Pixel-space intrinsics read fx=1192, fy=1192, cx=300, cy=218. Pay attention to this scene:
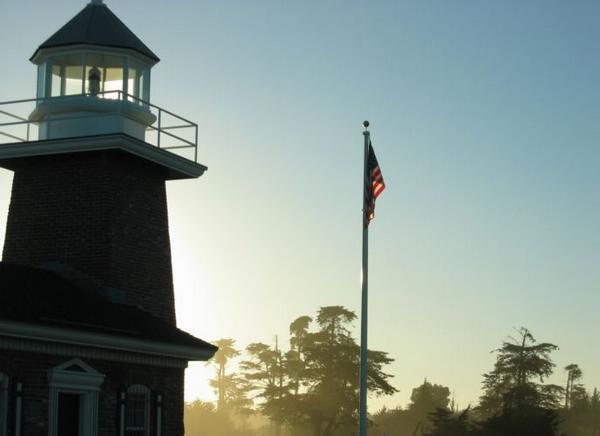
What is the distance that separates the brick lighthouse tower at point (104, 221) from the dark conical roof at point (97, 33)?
0.04 metres

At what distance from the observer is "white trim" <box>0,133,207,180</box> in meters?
30.1

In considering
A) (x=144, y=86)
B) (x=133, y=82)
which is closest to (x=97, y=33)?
(x=133, y=82)

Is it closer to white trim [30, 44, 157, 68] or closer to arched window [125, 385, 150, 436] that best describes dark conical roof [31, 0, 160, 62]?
white trim [30, 44, 157, 68]

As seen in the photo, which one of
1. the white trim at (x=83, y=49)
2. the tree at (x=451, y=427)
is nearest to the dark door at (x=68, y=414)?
the white trim at (x=83, y=49)

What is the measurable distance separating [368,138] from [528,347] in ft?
266

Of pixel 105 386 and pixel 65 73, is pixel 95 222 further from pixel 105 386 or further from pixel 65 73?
pixel 105 386

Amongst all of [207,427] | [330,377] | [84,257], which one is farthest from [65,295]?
[207,427]

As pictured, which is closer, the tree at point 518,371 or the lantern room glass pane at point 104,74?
the lantern room glass pane at point 104,74

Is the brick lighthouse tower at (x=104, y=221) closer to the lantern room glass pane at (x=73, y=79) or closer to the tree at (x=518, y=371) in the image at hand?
the lantern room glass pane at (x=73, y=79)

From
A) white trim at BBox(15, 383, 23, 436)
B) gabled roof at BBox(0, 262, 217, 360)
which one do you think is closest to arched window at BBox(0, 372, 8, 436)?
white trim at BBox(15, 383, 23, 436)

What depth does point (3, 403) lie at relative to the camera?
24938mm

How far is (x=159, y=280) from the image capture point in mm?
31766

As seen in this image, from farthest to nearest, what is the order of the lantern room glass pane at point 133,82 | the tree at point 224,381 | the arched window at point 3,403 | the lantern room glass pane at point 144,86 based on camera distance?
the tree at point 224,381, the lantern room glass pane at point 144,86, the lantern room glass pane at point 133,82, the arched window at point 3,403

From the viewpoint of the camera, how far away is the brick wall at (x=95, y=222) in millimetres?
30453
